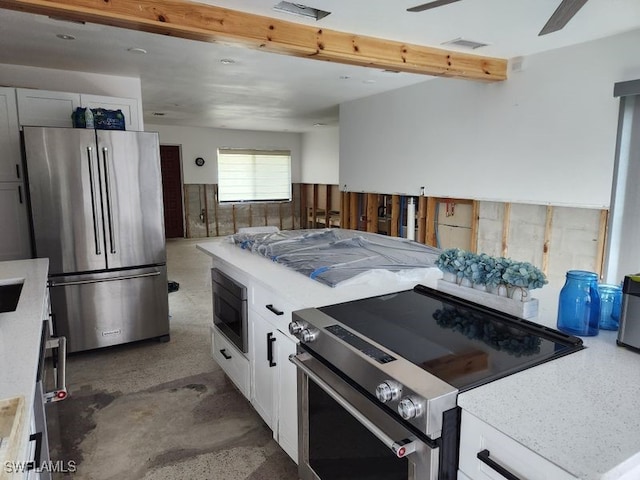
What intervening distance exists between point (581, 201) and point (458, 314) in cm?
263

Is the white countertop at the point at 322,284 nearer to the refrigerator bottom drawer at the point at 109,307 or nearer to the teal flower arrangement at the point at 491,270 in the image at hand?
the teal flower arrangement at the point at 491,270

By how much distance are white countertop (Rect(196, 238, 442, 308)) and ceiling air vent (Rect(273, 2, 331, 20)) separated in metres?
1.69

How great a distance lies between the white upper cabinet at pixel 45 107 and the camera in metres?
3.62

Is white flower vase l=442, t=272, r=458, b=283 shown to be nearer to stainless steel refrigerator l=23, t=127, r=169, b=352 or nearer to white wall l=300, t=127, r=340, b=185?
stainless steel refrigerator l=23, t=127, r=169, b=352

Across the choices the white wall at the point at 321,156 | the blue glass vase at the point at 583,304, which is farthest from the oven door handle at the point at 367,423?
the white wall at the point at 321,156

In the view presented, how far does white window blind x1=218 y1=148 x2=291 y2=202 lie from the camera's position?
10.2 meters

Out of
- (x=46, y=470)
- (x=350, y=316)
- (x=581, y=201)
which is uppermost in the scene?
(x=581, y=201)

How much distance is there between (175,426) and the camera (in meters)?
Answer: 2.51

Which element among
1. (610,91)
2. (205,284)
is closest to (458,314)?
(610,91)

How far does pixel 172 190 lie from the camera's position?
381 inches

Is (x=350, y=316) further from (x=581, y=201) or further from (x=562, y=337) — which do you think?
(x=581, y=201)

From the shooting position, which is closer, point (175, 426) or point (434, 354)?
point (434, 354)

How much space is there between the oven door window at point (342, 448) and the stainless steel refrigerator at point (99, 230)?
2.50 meters

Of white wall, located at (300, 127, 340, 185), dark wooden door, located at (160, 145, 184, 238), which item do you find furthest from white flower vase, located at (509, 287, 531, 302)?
dark wooden door, located at (160, 145, 184, 238)
